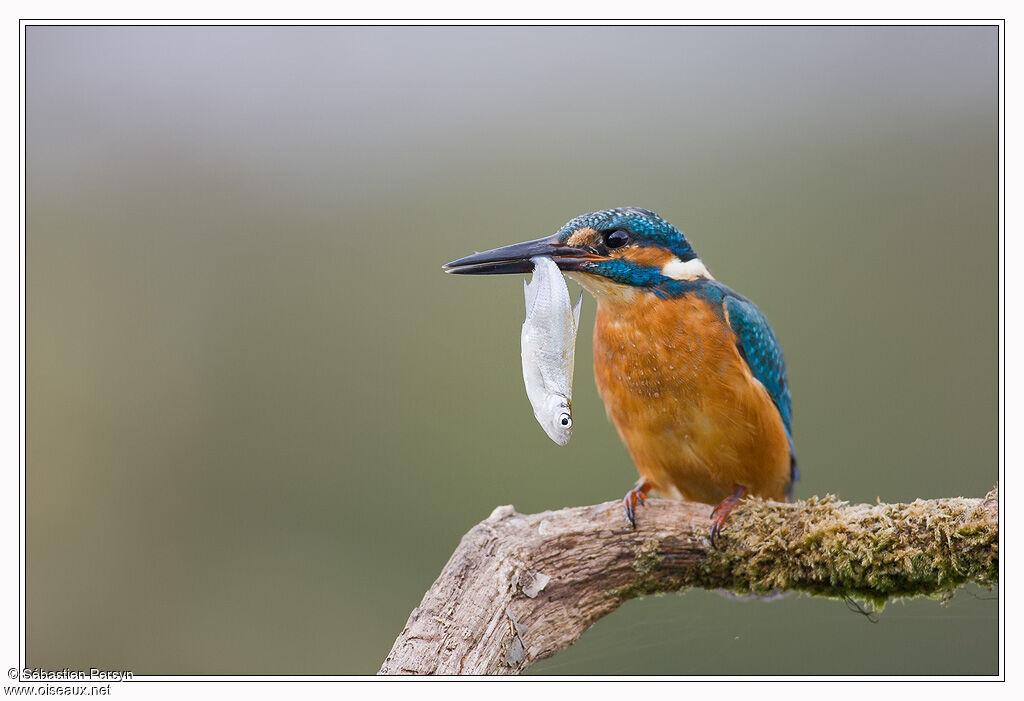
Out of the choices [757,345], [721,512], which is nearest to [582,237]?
[757,345]

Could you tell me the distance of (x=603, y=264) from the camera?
2.47 m

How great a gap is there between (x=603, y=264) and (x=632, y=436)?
21.9 inches

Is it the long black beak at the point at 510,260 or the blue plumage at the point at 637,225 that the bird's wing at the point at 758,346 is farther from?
the long black beak at the point at 510,260

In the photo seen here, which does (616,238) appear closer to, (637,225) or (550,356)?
(637,225)

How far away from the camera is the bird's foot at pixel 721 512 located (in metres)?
2.35

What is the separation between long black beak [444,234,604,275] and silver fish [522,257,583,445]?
0.64 ft

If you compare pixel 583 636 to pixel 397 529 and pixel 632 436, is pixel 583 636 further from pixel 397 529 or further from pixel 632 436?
pixel 397 529

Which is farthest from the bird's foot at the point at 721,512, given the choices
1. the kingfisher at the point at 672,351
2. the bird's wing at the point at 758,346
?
the bird's wing at the point at 758,346

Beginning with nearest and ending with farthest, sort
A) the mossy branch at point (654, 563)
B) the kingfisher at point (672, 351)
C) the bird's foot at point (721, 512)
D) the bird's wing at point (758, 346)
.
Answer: the mossy branch at point (654, 563) → the bird's foot at point (721, 512) → the kingfisher at point (672, 351) → the bird's wing at point (758, 346)

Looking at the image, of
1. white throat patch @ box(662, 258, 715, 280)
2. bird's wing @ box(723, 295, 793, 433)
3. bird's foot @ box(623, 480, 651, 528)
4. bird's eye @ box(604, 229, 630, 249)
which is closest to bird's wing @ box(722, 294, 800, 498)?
bird's wing @ box(723, 295, 793, 433)

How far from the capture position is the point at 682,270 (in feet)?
8.52

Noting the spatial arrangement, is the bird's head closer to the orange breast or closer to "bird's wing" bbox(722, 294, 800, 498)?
the orange breast

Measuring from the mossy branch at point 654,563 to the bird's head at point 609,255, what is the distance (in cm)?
65
